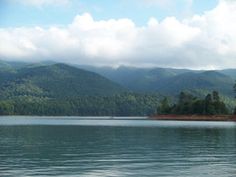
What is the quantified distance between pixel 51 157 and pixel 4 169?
1179cm

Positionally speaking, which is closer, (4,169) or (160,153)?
(4,169)

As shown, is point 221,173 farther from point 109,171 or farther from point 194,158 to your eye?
point 194,158

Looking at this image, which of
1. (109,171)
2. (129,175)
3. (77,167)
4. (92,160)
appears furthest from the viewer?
(92,160)

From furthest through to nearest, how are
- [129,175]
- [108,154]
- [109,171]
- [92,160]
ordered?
[108,154] → [92,160] → [109,171] → [129,175]

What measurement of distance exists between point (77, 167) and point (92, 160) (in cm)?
688

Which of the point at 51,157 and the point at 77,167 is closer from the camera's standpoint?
the point at 77,167

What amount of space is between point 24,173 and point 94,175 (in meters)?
6.46

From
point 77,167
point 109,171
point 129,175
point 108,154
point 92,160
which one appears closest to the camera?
point 129,175

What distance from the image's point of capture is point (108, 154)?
63.7 meters

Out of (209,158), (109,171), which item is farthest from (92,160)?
(209,158)

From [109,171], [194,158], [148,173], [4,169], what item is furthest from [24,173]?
[194,158]

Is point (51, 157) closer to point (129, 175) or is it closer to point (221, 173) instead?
point (129, 175)

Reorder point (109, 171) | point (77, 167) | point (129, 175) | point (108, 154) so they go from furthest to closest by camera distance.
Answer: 1. point (108, 154)
2. point (77, 167)
3. point (109, 171)
4. point (129, 175)

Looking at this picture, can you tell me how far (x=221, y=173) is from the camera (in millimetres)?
45250
